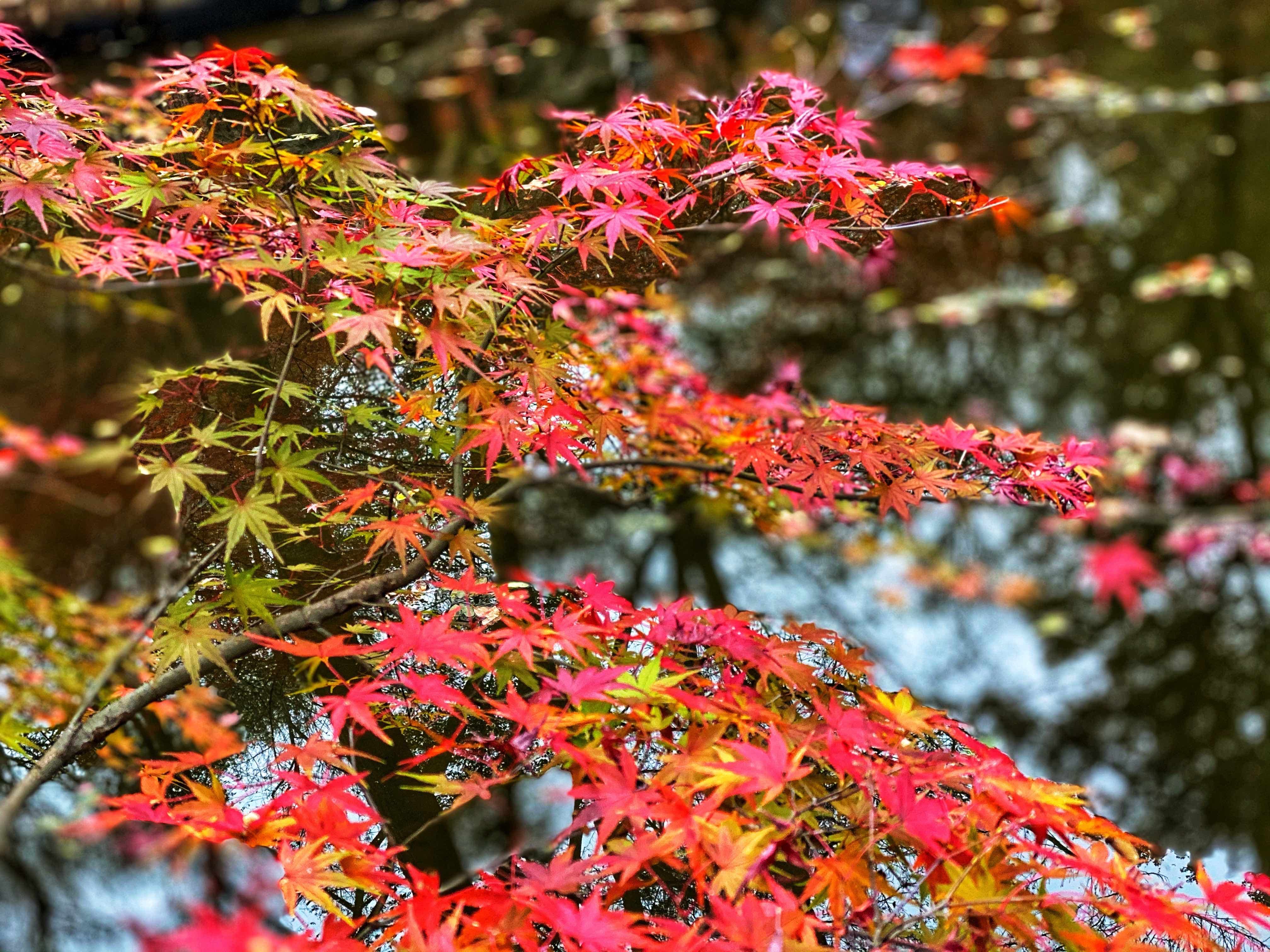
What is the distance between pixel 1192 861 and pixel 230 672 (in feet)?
5.02

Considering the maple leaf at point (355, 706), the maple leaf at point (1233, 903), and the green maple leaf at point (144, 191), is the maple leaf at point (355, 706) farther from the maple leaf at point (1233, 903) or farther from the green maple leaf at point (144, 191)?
the maple leaf at point (1233, 903)

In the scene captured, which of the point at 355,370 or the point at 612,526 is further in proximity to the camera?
the point at 612,526

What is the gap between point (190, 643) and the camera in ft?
4.61

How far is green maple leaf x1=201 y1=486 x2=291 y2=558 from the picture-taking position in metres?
1.32

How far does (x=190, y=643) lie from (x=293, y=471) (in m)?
0.30

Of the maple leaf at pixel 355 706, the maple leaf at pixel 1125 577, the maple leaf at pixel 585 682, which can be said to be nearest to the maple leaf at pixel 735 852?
the maple leaf at pixel 585 682

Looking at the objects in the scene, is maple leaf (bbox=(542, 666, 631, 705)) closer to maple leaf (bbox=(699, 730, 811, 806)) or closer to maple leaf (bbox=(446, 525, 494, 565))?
maple leaf (bbox=(699, 730, 811, 806))

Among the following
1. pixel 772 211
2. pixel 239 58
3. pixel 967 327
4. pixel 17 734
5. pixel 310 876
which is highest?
pixel 239 58

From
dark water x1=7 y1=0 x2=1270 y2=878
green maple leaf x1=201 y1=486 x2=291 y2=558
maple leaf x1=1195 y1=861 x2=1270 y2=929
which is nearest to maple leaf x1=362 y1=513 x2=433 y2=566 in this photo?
green maple leaf x1=201 y1=486 x2=291 y2=558

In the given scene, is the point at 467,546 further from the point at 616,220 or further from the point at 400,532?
the point at 616,220

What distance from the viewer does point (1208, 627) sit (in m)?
3.97

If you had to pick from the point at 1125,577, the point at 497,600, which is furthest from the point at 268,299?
the point at 1125,577

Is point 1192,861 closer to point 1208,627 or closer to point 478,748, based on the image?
point 478,748

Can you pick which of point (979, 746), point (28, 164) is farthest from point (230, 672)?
point (979, 746)
